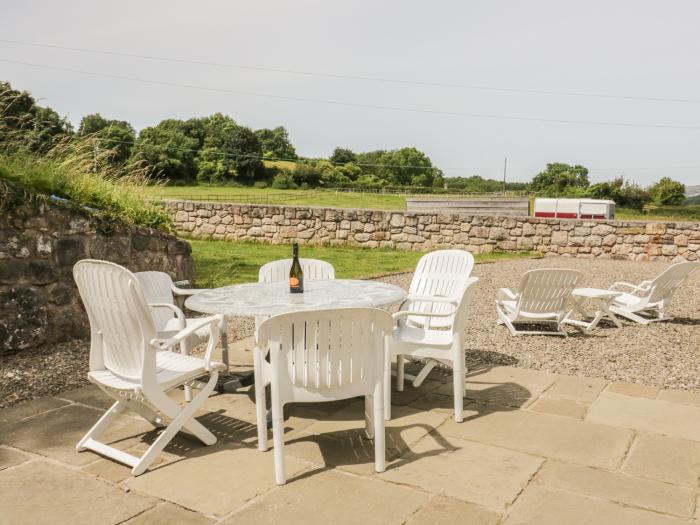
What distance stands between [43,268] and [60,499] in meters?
3.67

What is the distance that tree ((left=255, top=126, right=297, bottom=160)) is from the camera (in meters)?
84.9

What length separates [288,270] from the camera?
546 centimetres

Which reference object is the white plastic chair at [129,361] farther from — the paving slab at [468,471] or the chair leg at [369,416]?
the paving slab at [468,471]

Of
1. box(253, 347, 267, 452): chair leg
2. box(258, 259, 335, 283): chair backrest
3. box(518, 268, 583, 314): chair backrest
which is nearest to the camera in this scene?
box(253, 347, 267, 452): chair leg

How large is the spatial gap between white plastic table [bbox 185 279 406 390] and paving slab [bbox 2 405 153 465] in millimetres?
863

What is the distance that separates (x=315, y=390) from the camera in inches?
122

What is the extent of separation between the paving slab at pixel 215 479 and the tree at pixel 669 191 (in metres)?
61.0

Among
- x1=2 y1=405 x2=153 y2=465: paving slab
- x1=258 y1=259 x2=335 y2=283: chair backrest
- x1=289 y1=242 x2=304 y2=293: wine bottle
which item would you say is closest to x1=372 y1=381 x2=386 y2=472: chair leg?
x1=289 y1=242 x2=304 y2=293: wine bottle

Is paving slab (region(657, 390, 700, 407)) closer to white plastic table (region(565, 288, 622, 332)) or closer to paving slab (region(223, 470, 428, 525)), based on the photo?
white plastic table (region(565, 288, 622, 332))

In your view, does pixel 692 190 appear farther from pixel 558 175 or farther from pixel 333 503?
pixel 333 503

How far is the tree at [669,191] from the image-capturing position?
57.9 metres

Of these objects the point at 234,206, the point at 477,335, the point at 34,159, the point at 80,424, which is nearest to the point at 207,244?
the point at 234,206

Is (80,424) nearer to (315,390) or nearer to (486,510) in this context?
(315,390)

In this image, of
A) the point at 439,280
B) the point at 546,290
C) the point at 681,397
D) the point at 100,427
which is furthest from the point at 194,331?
the point at 546,290
